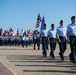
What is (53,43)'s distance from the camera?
59.2 ft

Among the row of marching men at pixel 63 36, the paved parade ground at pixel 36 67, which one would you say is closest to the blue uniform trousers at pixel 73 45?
the row of marching men at pixel 63 36

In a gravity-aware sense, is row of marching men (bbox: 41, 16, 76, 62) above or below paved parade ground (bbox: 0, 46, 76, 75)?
above

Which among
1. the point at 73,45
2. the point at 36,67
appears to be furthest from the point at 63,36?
the point at 36,67

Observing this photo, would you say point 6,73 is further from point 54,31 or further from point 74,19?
point 54,31

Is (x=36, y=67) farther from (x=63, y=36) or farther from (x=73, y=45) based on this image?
(x=63, y=36)

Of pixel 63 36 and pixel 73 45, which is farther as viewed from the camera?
pixel 63 36

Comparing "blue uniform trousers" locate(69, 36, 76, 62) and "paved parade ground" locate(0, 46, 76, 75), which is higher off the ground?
"blue uniform trousers" locate(69, 36, 76, 62)

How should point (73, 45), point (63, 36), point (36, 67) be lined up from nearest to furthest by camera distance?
point (36, 67), point (73, 45), point (63, 36)

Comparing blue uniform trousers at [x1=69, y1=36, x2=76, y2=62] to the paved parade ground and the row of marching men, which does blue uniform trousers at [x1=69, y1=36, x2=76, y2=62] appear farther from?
the paved parade ground

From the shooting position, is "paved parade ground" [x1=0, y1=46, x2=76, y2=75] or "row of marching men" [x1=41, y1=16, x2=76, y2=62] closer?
"paved parade ground" [x1=0, y1=46, x2=76, y2=75]

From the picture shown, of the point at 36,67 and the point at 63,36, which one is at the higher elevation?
Result: the point at 63,36

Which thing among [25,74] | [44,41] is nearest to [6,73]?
[25,74]

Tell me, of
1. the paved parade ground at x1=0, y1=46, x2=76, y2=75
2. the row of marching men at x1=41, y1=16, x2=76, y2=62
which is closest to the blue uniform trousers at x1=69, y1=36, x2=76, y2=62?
the row of marching men at x1=41, y1=16, x2=76, y2=62

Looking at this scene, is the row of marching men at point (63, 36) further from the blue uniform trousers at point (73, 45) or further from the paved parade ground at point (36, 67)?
the paved parade ground at point (36, 67)
